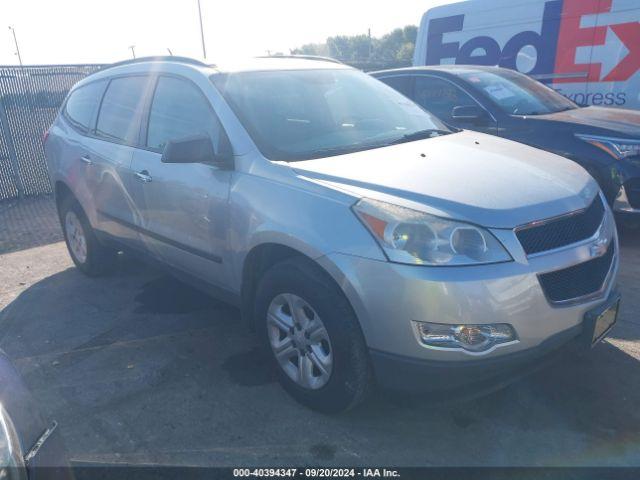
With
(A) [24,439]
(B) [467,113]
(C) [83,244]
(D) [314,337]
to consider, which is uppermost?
(B) [467,113]

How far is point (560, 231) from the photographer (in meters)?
2.61

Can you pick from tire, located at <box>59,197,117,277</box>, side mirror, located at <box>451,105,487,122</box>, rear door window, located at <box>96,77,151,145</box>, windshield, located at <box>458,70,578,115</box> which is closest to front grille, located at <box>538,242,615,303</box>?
side mirror, located at <box>451,105,487,122</box>

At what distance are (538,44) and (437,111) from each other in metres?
2.39

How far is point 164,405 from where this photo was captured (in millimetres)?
3160

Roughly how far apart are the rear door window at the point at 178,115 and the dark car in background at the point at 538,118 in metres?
2.83

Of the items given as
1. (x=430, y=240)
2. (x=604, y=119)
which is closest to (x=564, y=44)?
(x=604, y=119)

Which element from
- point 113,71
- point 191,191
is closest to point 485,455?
point 191,191

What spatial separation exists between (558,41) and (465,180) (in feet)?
18.2

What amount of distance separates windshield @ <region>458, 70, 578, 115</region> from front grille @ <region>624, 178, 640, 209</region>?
1169mm

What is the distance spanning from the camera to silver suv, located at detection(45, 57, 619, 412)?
239 cm

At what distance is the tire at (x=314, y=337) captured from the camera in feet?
8.57

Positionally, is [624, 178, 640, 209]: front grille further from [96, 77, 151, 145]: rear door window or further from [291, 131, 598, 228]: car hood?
[96, 77, 151, 145]: rear door window

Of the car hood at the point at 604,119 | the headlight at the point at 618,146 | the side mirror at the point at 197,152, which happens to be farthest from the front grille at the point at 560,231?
the car hood at the point at 604,119

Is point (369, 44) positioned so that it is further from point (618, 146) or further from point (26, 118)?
point (618, 146)
